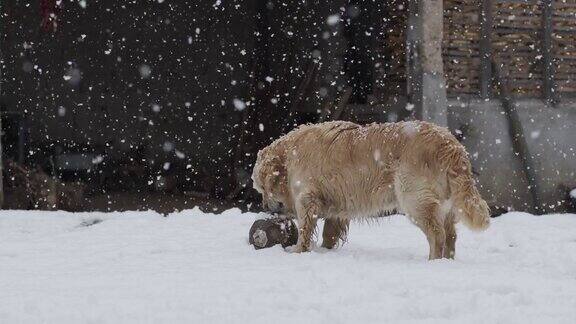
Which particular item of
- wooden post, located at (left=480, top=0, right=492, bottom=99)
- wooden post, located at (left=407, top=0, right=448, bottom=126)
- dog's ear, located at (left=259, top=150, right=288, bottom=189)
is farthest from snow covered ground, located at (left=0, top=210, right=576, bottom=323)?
wooden post, located at (left=480, top=0, right=492, bottom=99)

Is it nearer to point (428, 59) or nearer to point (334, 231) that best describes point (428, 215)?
point (334, 231)

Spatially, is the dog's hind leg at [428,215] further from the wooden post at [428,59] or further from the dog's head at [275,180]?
the wooden post at [428,59]

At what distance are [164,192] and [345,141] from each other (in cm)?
877

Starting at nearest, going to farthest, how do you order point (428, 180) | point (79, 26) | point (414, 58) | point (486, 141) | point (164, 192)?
point (428, 180) → point (414, 58) → point (486, 141) → point (164, 192) → point (79, 26)

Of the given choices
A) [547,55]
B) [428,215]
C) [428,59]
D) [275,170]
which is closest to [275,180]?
[275,170]

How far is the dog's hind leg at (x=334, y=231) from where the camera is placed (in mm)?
6031

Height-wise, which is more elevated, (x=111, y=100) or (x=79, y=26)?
(x=79, y=26)

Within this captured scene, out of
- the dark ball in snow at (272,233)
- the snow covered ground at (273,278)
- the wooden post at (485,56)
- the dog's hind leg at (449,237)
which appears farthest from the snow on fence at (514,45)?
the dog's hind leg at (449,237)

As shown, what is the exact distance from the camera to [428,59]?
31.9ft

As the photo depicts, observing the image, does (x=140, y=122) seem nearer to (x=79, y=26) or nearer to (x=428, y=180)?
(x=79, y=26)

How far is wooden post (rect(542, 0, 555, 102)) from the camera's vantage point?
1104cm

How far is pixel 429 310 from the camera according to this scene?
3602 mm

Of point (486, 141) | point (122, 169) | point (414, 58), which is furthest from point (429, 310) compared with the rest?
point (122, 169)

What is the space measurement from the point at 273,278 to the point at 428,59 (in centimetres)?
587
